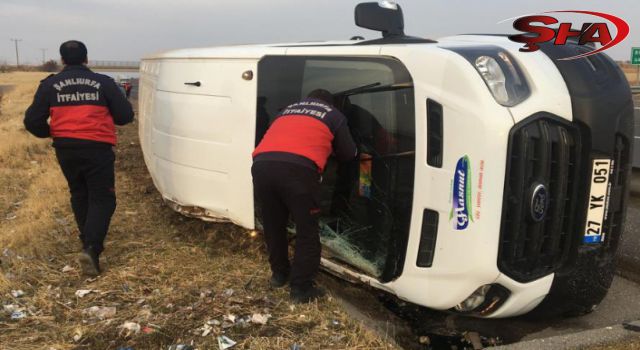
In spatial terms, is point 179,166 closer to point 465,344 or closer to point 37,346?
point 37,346

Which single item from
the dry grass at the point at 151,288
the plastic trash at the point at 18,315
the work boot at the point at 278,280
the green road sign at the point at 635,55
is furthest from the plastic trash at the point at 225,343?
the green road sign at the point at 635,55

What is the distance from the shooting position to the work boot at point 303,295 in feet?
10.9

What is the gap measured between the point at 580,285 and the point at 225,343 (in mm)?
2014

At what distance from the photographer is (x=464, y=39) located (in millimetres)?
A: 3373

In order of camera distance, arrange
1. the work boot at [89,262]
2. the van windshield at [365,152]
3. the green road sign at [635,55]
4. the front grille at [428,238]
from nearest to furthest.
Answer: the front grille at [428,238] < the van windshield at [365,152] < the work boot at [89,262] < the green road sign at [635,55]

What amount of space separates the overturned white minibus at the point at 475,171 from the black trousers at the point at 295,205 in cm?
27

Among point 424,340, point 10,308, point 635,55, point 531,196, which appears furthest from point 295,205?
point 635,55

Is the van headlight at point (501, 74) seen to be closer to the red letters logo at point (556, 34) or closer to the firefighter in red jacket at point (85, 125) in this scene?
the red letters logo at point (556, 34)

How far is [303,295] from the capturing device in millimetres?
3338

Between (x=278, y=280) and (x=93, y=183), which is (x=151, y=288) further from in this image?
(x=93, y=183)

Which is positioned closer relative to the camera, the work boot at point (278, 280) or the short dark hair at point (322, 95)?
the short dark hair at point (322, 95)

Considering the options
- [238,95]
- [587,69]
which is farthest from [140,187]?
[587,69]

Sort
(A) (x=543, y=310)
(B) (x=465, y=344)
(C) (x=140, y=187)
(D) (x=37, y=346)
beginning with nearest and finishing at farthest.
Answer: (D) (x=37, y=346)
(A) (x=543, y=310)
(B) (x=465, y=344)
(C) (x=140, y=187)

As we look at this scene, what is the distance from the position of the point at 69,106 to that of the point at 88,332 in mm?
1704
